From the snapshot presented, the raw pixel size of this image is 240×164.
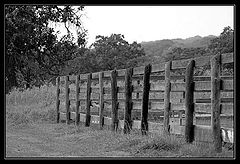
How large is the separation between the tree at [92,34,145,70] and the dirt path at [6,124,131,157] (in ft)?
153

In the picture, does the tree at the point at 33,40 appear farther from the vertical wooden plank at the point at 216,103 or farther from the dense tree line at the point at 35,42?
the vertical wooden plank at the point at 216,103

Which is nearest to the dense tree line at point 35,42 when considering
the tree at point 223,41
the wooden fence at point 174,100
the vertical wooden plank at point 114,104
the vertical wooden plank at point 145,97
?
the wooden fence at point 174,100

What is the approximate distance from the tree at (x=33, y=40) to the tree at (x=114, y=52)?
139 feet

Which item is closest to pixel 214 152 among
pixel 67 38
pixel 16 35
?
pixel 16 35

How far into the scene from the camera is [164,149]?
790 cm

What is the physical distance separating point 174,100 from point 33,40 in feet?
24.7

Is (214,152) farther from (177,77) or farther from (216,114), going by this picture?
(177,77)

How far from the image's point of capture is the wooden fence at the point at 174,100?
7.53 meters

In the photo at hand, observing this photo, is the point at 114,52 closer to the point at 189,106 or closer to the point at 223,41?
the point at 223,41

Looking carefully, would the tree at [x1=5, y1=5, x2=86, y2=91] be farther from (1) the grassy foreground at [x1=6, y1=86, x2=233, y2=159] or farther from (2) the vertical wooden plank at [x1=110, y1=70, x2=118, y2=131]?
(2) the vertical wooden plank at [x1=110, y1=70, x2=118, y2=131]

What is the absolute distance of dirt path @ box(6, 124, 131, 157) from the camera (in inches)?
332

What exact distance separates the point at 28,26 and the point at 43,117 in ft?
13.8

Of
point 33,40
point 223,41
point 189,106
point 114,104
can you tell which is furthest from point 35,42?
point 223,41
